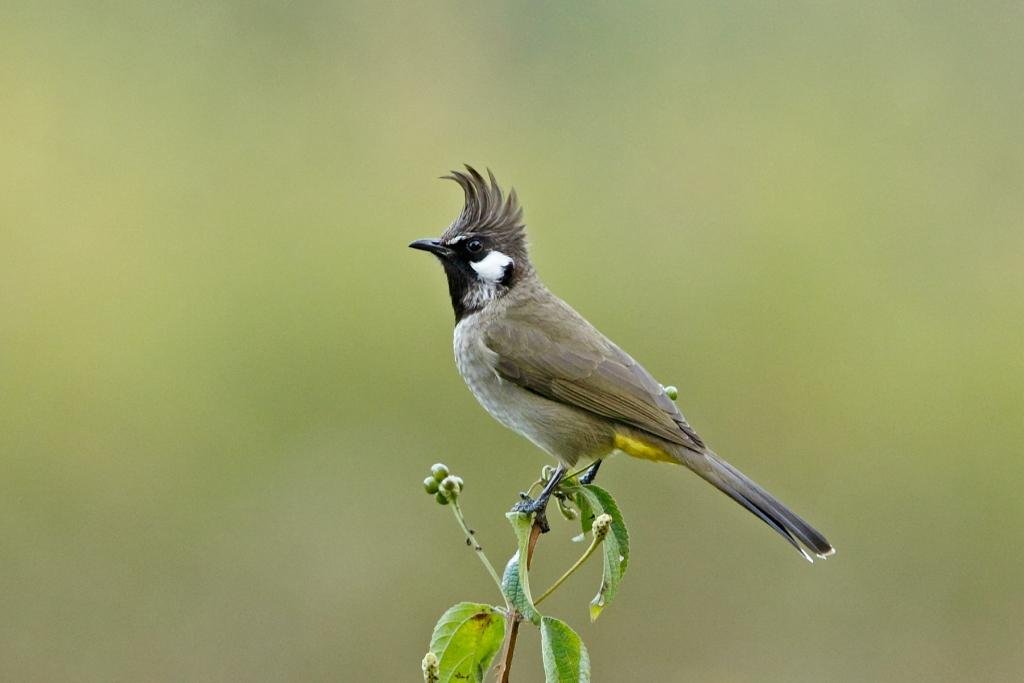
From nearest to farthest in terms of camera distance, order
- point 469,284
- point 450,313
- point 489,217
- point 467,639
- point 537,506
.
A: point 467,639 → point 537,506 → point 489,217 → point 469,284 → point 450,313

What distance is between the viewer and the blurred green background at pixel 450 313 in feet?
17.5

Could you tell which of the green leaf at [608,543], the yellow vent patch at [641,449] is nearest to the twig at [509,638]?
the green leaf at [608,543]

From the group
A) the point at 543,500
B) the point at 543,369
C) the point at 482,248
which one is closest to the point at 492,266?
the point at 482,248

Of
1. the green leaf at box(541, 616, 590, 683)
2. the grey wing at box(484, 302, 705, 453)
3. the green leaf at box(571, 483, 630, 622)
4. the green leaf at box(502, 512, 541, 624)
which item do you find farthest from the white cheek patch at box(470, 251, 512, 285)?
the green leaf at box(541, 616, 590, 683)

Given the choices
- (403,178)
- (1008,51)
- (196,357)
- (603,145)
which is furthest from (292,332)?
(1008,51)

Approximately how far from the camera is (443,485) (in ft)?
6.92

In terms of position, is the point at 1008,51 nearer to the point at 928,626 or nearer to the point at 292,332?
the point at 928,626

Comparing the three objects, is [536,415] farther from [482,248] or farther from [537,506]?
[537,506]

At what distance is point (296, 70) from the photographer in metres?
7.48

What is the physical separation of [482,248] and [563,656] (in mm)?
2045

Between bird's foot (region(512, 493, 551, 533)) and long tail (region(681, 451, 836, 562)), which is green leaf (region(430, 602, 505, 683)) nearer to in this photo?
bird's foot (region(512, 493, 551, 533))

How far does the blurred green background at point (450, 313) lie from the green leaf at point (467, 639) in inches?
112

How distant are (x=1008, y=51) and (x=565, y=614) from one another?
14.6ft

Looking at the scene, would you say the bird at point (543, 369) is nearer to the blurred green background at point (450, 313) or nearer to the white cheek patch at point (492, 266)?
the white cheek patch at point (492, 266)
